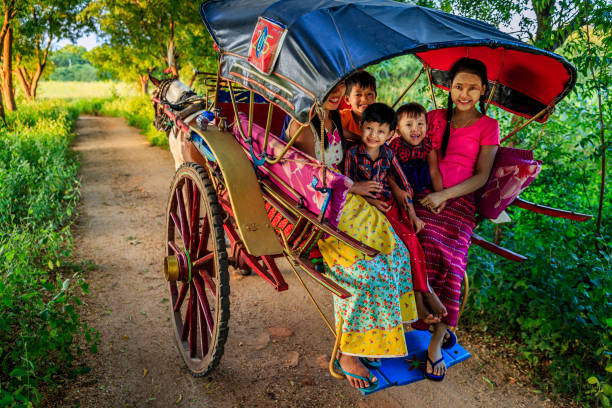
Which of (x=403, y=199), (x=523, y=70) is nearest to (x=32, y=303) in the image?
(x=403, y=199)

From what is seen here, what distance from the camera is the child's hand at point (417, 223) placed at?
2.61m

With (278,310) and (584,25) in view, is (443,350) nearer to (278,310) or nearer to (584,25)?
(278,310)

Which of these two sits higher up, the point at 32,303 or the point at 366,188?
the point at 366,188

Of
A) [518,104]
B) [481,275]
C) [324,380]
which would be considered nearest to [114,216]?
[324,380]

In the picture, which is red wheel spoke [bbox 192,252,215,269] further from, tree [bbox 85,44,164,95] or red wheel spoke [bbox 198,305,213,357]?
tree [bbox 85,44,164,95]

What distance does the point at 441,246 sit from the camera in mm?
2580

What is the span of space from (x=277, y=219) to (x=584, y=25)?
9.77 feet

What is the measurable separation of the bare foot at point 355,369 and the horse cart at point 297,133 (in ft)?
0.30

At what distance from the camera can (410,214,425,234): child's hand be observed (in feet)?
8.55

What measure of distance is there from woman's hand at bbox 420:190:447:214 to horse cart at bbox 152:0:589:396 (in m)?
0.34

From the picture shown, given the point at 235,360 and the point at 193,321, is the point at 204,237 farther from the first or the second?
the point at 235,360

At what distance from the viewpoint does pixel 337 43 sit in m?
1.99

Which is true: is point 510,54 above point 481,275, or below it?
above

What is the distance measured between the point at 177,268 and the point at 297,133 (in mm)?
1553
